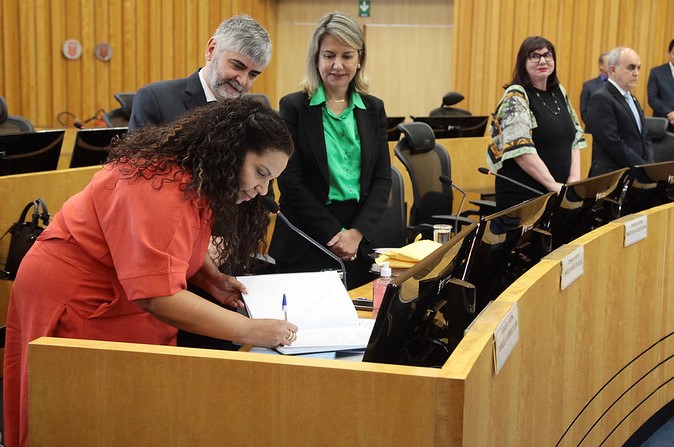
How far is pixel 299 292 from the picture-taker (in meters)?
2.19

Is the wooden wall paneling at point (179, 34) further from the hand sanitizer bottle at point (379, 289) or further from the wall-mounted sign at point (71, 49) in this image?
the hand sanitizer bottle at point (379, 289)

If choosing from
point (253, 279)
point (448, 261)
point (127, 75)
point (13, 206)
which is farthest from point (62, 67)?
point (448, 261)

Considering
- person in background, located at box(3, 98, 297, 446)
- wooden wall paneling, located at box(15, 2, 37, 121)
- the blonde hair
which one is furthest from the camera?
wooden wall paneling, located at box(15, 2, 37, 121)

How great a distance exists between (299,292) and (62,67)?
755 cm

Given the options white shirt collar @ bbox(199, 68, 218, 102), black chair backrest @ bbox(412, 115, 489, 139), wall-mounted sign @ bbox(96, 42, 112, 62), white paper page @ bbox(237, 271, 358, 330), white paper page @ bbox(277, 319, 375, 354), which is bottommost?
white paper page @ bbox(277, 319, 375, 354)

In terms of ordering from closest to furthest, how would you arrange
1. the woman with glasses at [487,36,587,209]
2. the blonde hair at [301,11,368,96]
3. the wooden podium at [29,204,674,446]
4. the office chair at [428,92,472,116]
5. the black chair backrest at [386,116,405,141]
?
the wooden podium at [29,204,674,446]
the blonde hair at [301,11,368,96]
the woman with glasses at [487,36,587,209]
the black chair backrest at [386,116,405,141]
the office chair at [428,92,472,116]

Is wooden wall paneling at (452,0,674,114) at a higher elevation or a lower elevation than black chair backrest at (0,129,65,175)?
higher

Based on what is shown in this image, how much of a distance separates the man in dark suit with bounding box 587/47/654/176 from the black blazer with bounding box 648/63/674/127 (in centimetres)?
341

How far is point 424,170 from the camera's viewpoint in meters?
4.82

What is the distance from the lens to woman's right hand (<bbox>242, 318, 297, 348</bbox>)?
1788 mm

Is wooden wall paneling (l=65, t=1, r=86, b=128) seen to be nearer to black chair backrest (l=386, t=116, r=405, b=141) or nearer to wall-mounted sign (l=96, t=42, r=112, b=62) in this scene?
wall-mounted sign (l=96, t=42, r=112, b=62)

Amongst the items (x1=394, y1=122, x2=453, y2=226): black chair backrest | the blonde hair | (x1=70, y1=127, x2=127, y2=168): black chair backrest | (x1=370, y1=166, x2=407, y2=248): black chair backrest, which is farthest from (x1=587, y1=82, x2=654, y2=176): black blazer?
(x1=70, y1=127, x2=127, y2=168): black chair backrest

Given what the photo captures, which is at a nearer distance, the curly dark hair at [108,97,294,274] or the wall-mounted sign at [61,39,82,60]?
the curly dark hair at [108,97,294,274]

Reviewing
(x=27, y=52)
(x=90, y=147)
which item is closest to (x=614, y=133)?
(x=90, y=147)
